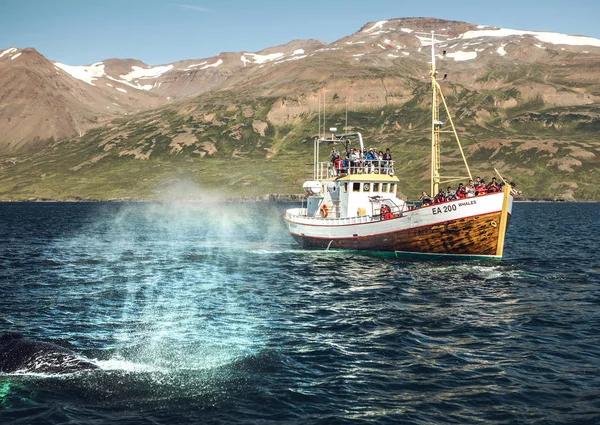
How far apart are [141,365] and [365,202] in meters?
44.5

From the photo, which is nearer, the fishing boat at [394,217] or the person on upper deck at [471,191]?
the fishing boat at [394,217]

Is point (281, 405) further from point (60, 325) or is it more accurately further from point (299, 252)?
point (299, 252)

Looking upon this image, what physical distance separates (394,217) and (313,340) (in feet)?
104

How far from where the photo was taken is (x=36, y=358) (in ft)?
79.5

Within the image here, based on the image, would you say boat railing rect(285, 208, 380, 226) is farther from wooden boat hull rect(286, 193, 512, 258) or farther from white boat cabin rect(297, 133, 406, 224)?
wooden boat hull rect(286, 193, 512, 258)

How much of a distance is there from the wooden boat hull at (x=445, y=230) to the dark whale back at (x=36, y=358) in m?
39.3

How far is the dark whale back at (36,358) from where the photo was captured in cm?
2373

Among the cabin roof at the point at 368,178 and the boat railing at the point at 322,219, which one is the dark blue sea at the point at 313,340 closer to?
the boat railing at the point at 322,219

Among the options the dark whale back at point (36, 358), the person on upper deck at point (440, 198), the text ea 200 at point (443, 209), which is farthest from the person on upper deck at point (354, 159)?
the dark whale back at point (36, 358)

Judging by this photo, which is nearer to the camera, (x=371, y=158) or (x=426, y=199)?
(x=426, y=199)

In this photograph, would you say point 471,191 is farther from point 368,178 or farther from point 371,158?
point 371,158

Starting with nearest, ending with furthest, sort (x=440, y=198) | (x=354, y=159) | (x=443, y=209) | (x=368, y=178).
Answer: (x=443, y=209)
(x=440, y=198)
(x=368, y=178)
(x=354, y=159)

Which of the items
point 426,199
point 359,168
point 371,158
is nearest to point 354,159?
point 359,168

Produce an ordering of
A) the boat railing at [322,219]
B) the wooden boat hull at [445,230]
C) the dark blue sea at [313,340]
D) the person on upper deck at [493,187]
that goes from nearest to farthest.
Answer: the dark blue sea at [313,340] < the wooden boat hull at [445,230] < the person on upper deck at [493,187] < the boat railing at [322,219]
